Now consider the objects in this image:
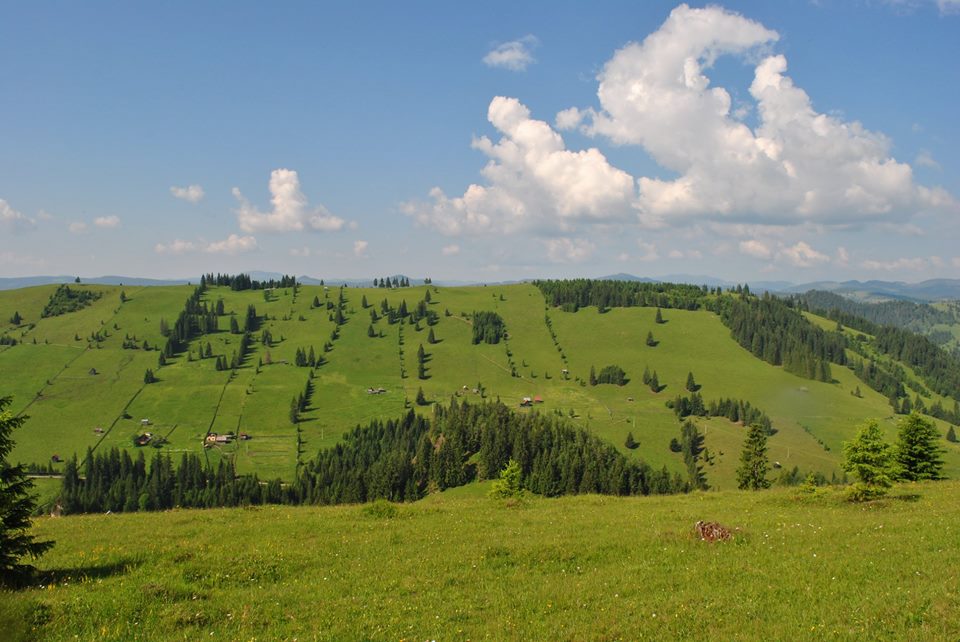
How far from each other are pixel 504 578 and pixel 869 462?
108 ft

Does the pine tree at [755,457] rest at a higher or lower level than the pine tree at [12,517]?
lower

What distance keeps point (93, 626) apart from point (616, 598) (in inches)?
616

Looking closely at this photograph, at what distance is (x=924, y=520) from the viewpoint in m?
26.0

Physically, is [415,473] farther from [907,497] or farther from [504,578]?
[504,578]

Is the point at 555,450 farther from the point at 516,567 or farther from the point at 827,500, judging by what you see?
the point at 516,567

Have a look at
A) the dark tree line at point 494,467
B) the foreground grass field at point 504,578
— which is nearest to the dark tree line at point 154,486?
the dark tree line at point 494,467

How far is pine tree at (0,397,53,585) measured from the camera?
17359mm

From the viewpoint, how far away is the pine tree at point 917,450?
172 ft

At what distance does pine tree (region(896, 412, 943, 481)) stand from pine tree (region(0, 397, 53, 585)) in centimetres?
6666

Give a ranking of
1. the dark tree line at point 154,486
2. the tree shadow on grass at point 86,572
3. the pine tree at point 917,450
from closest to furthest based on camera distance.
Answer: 1. the tree shadow on grass at point 86,572
2. the pine tree at point 917,450
3. the dark tree line at point 154,486

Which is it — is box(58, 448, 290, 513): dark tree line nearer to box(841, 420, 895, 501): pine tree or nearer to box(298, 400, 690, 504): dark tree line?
box(298, 400, 690, 504): dark tree line

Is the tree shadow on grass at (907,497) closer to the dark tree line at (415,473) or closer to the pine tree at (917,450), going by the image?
the pine tree at (917,450)

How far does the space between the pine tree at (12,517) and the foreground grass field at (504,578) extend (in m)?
1.13

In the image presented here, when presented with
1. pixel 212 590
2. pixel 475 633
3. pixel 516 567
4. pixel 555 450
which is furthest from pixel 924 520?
pixel 555 450
